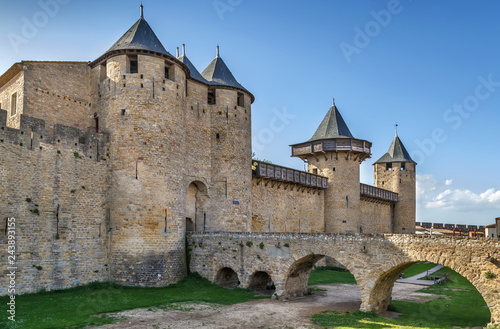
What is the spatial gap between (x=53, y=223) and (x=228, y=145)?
11318 mm

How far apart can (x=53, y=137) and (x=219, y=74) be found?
12.1 m

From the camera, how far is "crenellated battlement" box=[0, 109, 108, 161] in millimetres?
17047

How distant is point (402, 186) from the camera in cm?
4619

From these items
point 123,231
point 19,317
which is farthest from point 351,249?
point 19,317

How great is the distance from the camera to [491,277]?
45.1 ft

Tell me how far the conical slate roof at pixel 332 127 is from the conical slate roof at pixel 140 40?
17.2m

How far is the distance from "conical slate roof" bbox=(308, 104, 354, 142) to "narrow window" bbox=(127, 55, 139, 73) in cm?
1741

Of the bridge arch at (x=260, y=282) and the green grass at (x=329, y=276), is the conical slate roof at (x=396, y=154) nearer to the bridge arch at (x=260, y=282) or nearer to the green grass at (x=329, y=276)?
the green grass at (x=329, y=276)

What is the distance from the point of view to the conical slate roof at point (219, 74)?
26978mm

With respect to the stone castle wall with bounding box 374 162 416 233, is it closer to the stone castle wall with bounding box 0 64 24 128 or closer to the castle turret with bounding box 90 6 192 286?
the castle turret with bounding box 90 6 192 286

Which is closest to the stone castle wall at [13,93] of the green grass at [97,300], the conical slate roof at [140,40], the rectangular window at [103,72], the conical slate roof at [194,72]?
the rectangular window at [103,72]

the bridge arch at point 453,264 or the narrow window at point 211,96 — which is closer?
the bridge arch at point 453,264

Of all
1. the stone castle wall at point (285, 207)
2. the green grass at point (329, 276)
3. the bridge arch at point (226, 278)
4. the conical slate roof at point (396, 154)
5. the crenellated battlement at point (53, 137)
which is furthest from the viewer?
the conical slate roof at point (396, 154)

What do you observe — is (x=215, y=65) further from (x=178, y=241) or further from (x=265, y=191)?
(x=178, y=241)
